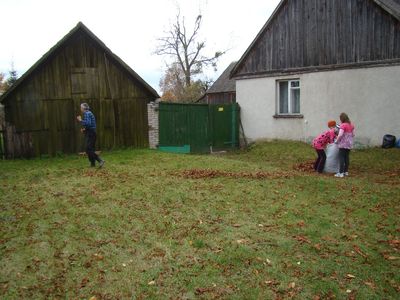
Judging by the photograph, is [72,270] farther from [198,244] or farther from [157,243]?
[198,244]

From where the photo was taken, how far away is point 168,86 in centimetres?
4781

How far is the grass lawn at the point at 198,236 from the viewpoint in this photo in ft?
15.3

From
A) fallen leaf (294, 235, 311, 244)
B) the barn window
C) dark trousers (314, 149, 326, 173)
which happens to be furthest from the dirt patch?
the barn window

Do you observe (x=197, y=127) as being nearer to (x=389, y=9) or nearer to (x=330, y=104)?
(x=330, y=104)

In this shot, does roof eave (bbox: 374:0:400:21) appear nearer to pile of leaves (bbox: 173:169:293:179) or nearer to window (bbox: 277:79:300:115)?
window (bbox: 277:79:300:115)

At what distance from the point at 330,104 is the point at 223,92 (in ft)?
50.8

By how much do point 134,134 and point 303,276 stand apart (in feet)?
40.9

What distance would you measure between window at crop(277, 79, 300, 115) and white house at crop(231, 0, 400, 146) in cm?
5

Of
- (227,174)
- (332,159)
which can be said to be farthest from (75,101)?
(332,159)

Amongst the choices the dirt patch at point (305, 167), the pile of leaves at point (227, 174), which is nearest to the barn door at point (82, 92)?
the pile of leaves at point (227, 174)

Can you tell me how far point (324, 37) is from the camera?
16.5 m

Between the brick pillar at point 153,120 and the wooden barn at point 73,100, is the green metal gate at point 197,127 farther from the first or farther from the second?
the wooden barn at point 73,100

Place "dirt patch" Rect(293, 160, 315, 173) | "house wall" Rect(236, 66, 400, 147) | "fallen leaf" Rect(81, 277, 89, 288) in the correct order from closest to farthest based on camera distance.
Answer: "fallen leaf" Rect(81, 277, 89, 288), "dirt patch" Rect(293, 160, 315, 173), "house wall" Rect(236, 66, 400, 147)

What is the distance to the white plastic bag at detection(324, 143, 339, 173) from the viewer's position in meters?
11.2
